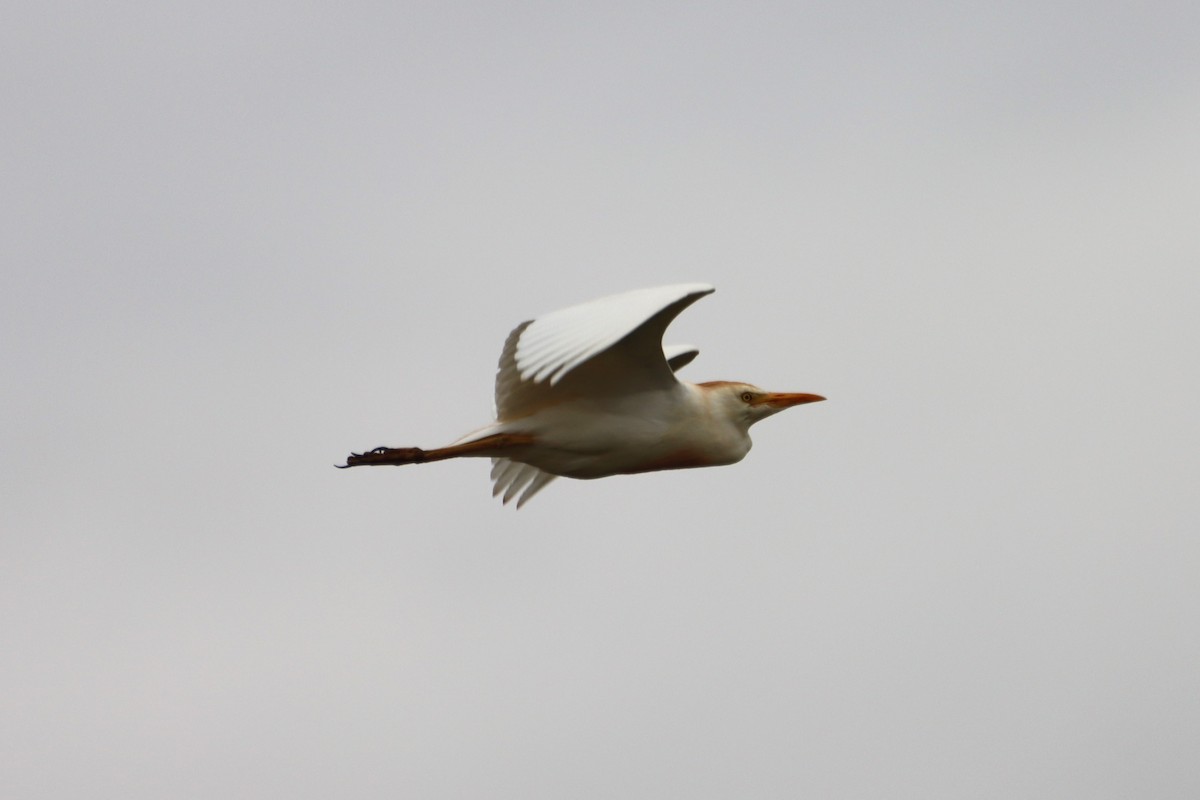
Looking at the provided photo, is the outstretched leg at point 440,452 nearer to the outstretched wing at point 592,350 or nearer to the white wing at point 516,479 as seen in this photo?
the outstretched wing at point 592,350

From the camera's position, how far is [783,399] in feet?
75.1

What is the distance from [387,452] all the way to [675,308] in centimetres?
392

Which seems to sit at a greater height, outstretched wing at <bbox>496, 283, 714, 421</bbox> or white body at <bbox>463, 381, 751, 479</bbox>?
outstretched wing at <bbox>496, 283, 714, 421</bbox>

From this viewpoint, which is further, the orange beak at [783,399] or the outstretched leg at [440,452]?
the orange beak at [783,399]

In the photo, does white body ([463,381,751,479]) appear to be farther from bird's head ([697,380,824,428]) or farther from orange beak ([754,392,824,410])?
orange beak ([754,392,824,410])

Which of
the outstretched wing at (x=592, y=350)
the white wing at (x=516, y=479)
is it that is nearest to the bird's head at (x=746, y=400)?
the outstretched wing at (x=592, y=350)

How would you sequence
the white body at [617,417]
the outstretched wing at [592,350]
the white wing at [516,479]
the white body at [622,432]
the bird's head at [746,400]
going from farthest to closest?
the white wing at [516,479], the bird's head at [746,400], the white body at [622,432], the white body at [617,417], the outstretched wing at [592,350]

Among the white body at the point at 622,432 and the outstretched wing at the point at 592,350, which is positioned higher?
the outstretched wing at the point at 592,350

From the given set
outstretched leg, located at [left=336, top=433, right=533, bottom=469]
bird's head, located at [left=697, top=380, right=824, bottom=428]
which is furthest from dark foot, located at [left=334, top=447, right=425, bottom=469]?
bird's head, located at [left=697, top=380, right=824, bottom=428]

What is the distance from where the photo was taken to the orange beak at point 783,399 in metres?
22.7

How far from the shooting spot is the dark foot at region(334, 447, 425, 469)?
21.4 meters

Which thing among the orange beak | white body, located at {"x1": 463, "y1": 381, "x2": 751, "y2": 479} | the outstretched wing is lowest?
white body, located at {"x1": 463, "y1": 381, "x2": 751, "y2": 479}

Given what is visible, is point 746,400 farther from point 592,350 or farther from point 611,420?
point 592,350

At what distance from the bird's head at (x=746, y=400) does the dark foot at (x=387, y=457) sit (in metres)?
3.13
